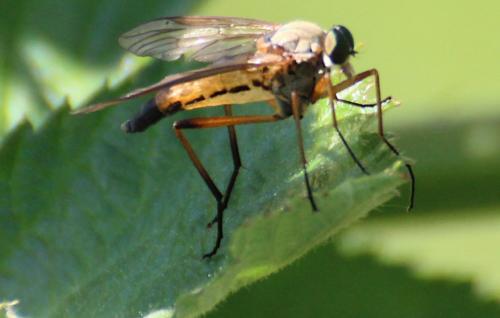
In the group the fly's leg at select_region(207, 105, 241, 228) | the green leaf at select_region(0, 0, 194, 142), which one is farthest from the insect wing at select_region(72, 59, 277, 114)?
the green leaf at select_region(0, 0, 194, 142)

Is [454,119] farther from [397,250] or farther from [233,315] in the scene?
[233,315]

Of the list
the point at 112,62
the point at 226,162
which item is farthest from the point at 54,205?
the point at 112,62

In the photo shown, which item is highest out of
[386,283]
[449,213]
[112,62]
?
[112,62]

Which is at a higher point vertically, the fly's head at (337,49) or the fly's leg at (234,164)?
the fly's head at (337,49)

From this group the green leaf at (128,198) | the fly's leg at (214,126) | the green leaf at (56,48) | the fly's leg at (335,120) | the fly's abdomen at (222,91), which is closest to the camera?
the fly's leg at (335,120)

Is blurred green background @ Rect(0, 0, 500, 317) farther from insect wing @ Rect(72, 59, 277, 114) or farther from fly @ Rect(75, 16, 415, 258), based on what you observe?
insect wing @ Rect(72, 59, 277, 114)

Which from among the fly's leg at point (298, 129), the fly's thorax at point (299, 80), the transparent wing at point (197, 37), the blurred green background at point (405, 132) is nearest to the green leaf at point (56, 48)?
the blurred green background at point (405, 132)

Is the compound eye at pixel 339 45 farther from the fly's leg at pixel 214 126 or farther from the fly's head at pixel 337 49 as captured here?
the fly's leg at pixel 214 126
